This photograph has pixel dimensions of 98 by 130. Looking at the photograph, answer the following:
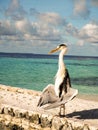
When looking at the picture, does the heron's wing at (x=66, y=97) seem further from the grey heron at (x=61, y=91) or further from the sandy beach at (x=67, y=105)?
the sandy beach at (x=67, y=105)

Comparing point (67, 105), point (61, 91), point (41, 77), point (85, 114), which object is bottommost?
point (85, 114)

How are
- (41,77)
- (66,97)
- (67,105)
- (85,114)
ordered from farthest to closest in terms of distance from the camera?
(41,77) → (67,105) → (85,114) → (66,97)

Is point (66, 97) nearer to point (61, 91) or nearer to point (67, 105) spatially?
point (61, 91)

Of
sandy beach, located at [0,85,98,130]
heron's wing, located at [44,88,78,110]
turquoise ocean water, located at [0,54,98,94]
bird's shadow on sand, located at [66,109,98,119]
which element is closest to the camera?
heron's wing, located at [44,88,78,110]

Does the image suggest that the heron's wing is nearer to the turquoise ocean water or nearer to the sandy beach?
the sandy beach

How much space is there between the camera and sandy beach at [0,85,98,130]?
1361 centimetres

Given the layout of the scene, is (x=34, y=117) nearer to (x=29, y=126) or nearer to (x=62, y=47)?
(x=29, y=126)

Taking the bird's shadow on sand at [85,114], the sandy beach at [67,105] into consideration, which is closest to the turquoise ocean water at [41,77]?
the sandy beach at [67,105]

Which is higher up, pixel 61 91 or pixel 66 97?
pixel 61 91

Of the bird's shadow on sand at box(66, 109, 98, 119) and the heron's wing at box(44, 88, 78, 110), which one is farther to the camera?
the bird's shadow on sand at box(66, 109, 98, 119)

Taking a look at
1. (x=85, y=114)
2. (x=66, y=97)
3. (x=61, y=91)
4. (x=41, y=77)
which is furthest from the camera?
(x=41, y=77)

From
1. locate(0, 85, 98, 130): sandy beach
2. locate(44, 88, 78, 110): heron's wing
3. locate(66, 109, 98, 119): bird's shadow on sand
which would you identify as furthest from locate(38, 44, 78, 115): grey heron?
locate(66, 109, 98, 119): bird's shadow on sand

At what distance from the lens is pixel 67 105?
15.9 metres

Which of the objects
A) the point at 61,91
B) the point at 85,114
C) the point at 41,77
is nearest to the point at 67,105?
the point at 85,114
